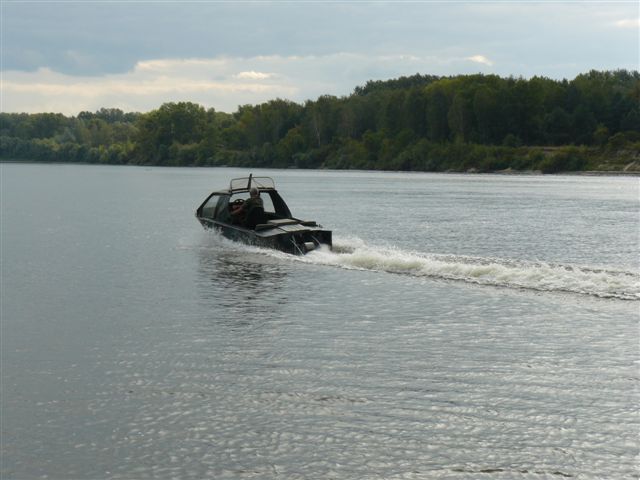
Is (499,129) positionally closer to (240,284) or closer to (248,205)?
(248,205)

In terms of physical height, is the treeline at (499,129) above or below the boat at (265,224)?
above

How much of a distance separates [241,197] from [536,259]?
1320 centimetres

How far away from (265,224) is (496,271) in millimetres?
10097

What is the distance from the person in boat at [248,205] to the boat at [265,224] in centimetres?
5

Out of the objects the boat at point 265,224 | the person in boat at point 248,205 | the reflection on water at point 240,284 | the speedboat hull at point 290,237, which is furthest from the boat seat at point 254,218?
the reflection on water at point 240,284

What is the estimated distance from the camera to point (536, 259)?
2678 centimetres

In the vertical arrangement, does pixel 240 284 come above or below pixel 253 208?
below

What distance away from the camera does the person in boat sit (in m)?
30.2

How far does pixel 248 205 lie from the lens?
30312 mm

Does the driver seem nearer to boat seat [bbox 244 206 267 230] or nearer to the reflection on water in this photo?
boat seat [bbox 244 206 267 230]

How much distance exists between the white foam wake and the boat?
66 cm

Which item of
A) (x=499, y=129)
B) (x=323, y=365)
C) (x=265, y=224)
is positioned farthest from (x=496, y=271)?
(x=499, y=129)

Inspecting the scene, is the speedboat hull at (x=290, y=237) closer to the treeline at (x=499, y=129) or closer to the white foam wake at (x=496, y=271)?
the white foam wake at (x=496, y=271)

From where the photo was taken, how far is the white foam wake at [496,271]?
64.8 feet
